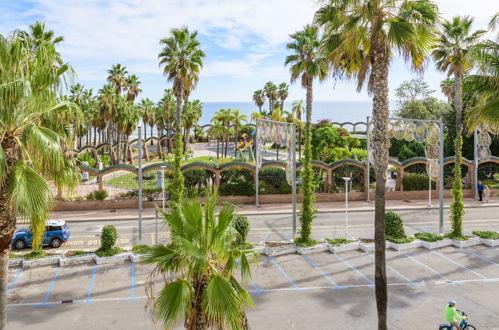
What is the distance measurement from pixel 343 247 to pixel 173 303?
633 inches

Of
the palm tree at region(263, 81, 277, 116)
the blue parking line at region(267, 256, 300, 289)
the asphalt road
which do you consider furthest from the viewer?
the palm tree at region(263, 81, 277, 116)

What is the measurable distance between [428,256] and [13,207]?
1924 centimetres

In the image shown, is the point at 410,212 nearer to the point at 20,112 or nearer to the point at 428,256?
the point at 428,256

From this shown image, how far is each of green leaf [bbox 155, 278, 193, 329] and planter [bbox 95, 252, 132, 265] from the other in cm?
1365

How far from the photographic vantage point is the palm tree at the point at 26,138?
944 cm

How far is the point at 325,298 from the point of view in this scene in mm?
17312

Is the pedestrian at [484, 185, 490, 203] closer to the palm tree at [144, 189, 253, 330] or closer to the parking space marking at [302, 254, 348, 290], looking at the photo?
the parking space marking at [302, 254, 348, 290]

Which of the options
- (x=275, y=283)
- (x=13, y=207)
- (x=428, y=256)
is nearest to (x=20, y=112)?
(x=13, y=207)

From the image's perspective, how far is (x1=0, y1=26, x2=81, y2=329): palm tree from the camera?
944cm

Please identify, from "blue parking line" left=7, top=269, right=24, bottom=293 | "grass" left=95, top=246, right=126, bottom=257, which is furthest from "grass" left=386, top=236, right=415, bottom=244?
"blue parking line" left=7, top=269, right=24, bottom=293

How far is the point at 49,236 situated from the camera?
961 inches

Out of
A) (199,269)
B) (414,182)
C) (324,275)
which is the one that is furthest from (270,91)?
(199,269)

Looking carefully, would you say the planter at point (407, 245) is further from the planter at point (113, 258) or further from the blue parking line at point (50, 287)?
the blue parking line at point (50, 287)

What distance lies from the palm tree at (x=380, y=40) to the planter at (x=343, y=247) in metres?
9.81
